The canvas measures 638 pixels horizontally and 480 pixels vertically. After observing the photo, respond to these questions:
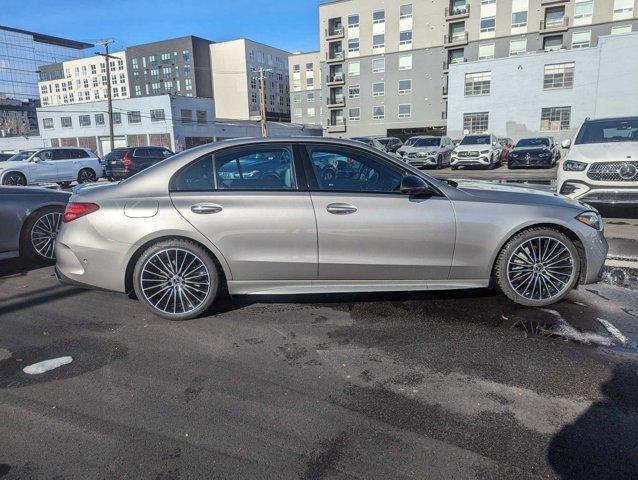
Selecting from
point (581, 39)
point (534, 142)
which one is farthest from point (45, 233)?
point (581, 39)

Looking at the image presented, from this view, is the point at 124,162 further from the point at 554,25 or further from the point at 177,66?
the point at 177,66

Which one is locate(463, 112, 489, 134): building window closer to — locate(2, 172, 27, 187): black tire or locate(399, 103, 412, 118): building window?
locate(399, 103, 412, 118): building window

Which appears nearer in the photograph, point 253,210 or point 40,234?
point 253,210

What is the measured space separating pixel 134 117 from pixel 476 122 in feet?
124

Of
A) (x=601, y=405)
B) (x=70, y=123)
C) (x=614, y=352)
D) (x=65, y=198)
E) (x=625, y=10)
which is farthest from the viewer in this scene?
(x=70, y=123)

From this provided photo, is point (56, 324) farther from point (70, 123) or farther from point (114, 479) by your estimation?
point (70, 123)

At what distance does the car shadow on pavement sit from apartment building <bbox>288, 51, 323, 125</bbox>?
79.3 metres

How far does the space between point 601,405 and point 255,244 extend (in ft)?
9.01

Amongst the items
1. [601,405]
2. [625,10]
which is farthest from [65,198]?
[625,10]

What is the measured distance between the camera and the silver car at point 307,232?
3.92 m

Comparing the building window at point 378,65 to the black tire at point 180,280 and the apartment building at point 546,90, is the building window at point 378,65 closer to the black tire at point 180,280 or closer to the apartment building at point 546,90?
the apartment building at point 546,90

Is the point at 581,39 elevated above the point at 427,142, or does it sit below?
above

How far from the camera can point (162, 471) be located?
2238mm

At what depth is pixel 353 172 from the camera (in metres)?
4.09
